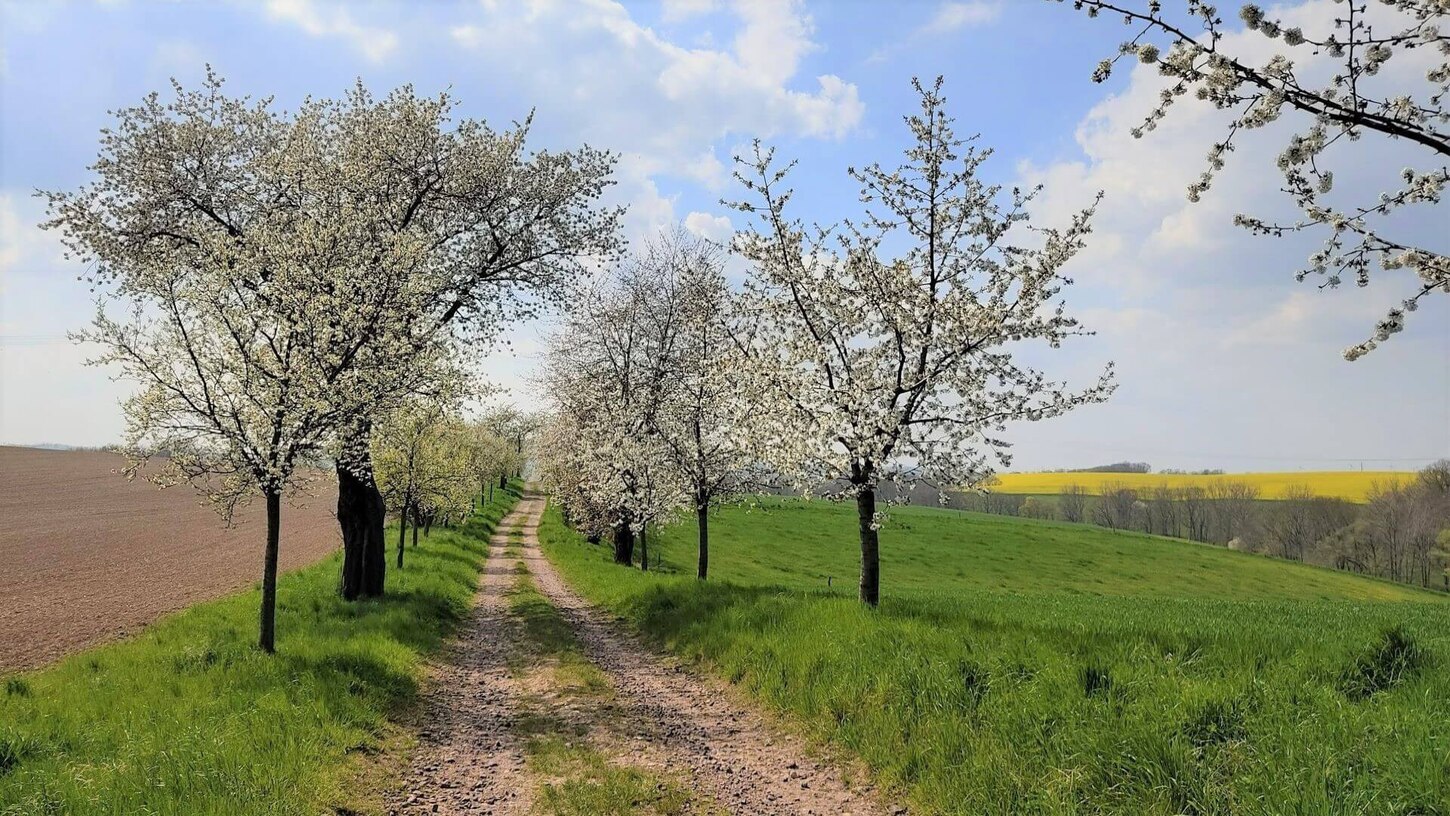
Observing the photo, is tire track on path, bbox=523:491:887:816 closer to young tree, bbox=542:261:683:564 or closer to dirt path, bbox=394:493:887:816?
dirt path, bbox=394:493:887:816

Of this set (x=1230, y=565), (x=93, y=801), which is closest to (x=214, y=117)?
(x=93, y=801)

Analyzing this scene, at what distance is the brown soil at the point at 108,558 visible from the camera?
18859 millimetres

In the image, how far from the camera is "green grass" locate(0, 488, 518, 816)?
21.3ft

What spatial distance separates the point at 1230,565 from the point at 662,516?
6574cm

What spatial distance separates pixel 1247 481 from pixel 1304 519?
63281 mm

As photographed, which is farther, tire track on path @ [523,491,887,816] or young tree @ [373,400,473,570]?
young tree @ [373,400,473,570]

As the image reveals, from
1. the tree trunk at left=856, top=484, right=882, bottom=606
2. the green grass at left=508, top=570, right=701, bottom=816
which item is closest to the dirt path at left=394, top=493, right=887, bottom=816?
the green grass at left=508, top=570, right=701, bottom=816

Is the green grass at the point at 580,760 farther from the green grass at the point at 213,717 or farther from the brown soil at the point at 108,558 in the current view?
the brown soil at the point at 108,558

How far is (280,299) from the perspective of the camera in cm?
1350

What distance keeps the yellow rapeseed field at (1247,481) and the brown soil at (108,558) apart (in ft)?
373

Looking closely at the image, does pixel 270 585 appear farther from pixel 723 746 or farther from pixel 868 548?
pixel 868 548

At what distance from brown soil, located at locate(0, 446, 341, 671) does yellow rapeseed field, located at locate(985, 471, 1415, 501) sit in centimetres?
11359

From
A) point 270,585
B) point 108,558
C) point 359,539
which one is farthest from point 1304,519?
point 108,558

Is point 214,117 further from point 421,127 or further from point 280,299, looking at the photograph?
point 280,299
